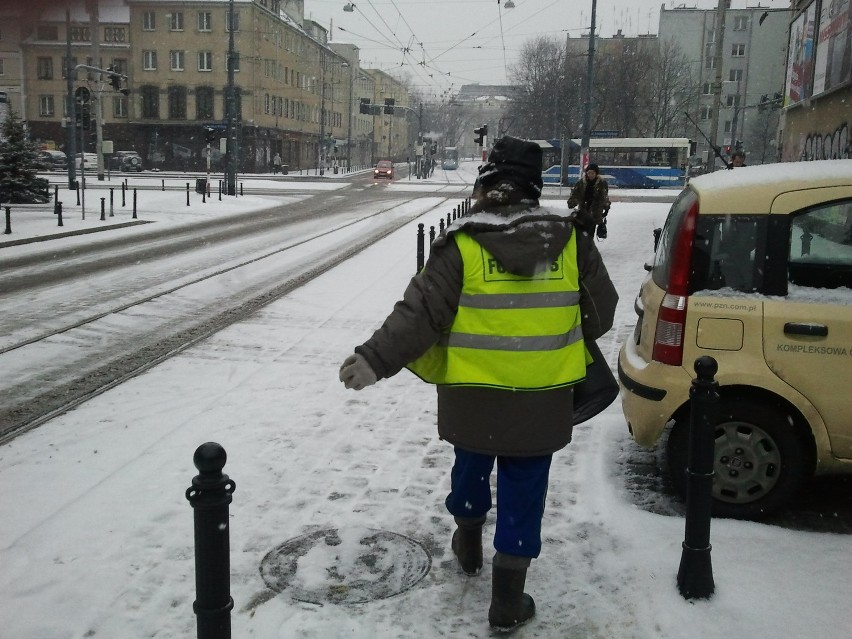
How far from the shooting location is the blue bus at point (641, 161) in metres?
46.7

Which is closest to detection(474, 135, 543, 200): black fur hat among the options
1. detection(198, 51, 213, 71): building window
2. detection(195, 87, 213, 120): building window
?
detection(198, 51, 213, 71): building window

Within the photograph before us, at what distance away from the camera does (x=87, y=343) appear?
28.0 feet

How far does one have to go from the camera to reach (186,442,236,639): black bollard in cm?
247

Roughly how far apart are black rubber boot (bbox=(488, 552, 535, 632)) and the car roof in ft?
7.14

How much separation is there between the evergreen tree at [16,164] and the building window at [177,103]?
39.2 m

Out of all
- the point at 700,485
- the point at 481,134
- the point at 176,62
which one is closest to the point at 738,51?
the point at 176,62

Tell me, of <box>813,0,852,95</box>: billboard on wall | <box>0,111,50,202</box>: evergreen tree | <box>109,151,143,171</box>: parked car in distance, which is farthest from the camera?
<box>109,151,143,171</box>: parked car in distance

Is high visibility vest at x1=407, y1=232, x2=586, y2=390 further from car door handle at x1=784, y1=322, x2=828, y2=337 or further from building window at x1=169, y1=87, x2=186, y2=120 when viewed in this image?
building window at x1=169, y1=87, x2=186, y2=120

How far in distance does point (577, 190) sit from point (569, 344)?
1321 cm

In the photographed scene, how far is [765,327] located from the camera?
4.21m

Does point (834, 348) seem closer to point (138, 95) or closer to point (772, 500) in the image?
point (772, 500)

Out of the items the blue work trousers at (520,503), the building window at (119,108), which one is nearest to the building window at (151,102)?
the building window at (119,108)

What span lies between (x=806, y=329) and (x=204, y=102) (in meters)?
64.6

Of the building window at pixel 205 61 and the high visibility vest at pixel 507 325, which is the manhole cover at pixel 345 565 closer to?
the high visibility vest at pixel 507 325
